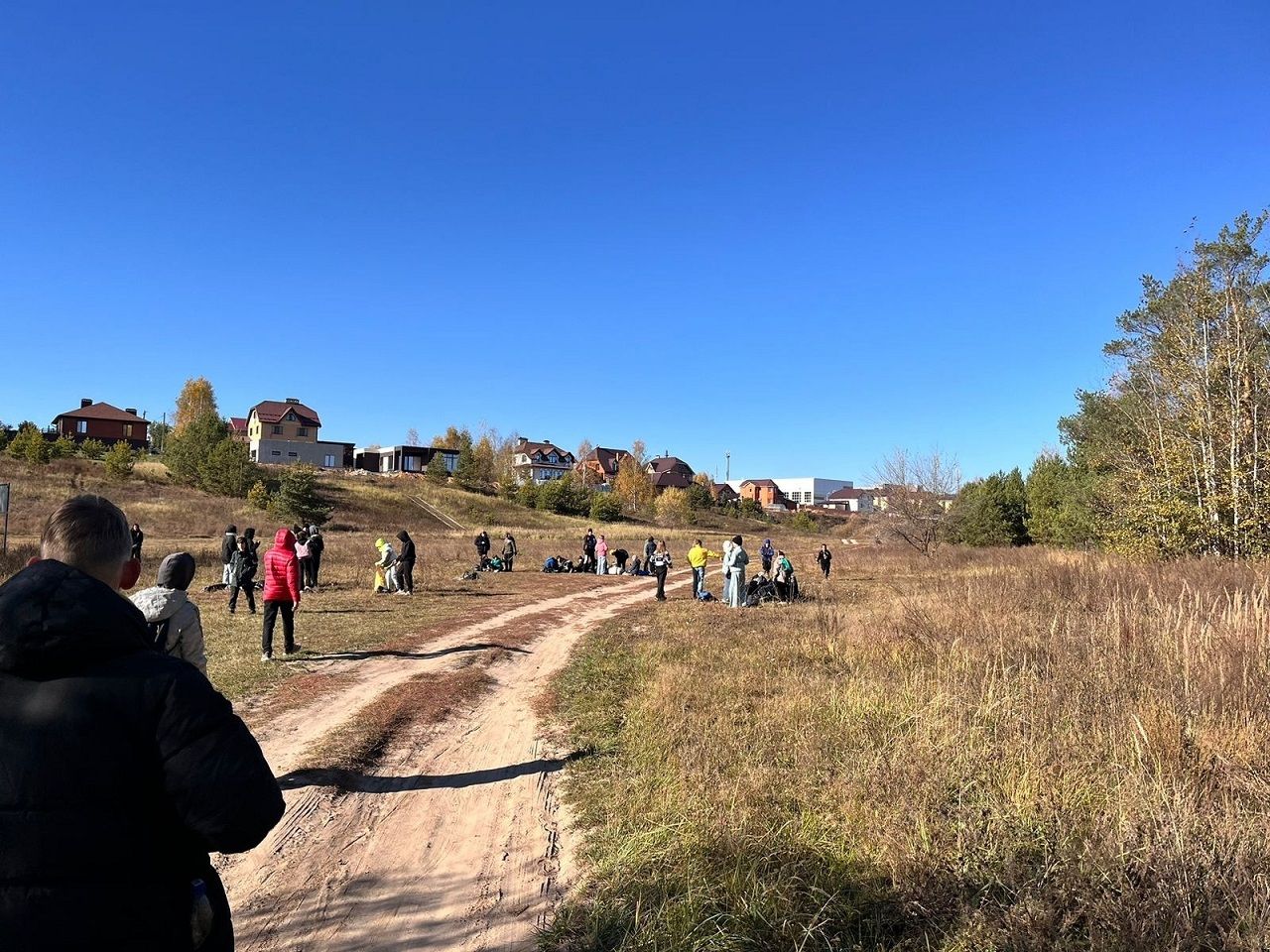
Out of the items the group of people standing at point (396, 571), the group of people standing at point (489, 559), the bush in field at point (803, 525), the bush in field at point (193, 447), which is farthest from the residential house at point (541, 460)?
the group of people standing at point (396, 571)

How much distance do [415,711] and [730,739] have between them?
3.49 meters

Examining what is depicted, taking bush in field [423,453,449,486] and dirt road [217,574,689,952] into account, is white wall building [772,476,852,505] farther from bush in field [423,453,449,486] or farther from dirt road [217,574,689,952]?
dirt road [217,574,689,952]

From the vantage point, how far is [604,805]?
509 cm

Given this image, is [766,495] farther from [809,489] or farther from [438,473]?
[438,473]

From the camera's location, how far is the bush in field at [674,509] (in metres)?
75.7

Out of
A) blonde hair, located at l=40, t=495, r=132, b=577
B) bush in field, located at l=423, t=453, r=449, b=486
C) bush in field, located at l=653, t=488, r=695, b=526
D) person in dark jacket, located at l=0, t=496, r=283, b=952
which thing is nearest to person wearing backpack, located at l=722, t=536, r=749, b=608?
blonde hair, located at l=40, t=495, r=132, b=577

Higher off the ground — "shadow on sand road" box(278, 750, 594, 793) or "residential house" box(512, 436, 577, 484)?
→ "residential house" box(512, 436, 577, 484)

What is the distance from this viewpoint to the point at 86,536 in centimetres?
193

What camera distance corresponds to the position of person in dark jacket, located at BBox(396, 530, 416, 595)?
57.5ft

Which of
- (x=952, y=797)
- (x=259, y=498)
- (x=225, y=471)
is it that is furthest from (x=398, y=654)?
(x=225, y=471)

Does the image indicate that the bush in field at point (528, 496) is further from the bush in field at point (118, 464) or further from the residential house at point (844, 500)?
the residential house at point (844, 500)

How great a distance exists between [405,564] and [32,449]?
52.2 meters

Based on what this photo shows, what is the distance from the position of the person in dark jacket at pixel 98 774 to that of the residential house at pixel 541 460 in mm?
102986

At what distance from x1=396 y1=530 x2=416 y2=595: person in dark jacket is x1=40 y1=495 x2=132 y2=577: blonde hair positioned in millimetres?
15858
